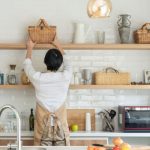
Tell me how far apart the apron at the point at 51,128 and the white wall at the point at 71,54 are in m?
0.88

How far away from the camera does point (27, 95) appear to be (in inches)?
207

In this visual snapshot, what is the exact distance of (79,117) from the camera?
525 centimetres

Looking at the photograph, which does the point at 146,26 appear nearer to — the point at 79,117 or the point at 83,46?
the point at 83,46

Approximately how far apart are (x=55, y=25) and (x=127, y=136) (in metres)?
1.74

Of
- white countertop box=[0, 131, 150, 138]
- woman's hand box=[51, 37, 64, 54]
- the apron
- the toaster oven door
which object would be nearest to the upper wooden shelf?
woman's hand box=[51, 37, 64, 54]

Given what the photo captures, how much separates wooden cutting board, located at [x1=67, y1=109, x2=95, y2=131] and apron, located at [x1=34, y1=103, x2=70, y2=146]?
0.83m

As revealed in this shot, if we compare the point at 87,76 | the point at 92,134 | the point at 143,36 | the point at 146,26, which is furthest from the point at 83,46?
the point at 92,134

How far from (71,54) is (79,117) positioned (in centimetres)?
85

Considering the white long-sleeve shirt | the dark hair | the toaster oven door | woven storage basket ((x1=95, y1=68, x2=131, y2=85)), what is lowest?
the toaster oven door

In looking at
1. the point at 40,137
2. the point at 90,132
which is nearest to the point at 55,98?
the point at 40,137

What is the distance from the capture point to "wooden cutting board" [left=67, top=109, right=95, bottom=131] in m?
5.22

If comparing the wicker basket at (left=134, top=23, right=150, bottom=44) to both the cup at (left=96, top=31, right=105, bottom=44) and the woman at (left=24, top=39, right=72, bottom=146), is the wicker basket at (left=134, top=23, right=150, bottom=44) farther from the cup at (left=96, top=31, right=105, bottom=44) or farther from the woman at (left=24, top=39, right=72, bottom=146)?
the woman at (left=24, top=39, right=72, bottom=146)

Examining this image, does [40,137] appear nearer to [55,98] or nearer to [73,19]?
[55,98]

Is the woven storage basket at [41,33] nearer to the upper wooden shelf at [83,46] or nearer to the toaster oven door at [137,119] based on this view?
the upper wooden shelf at [83,46]
